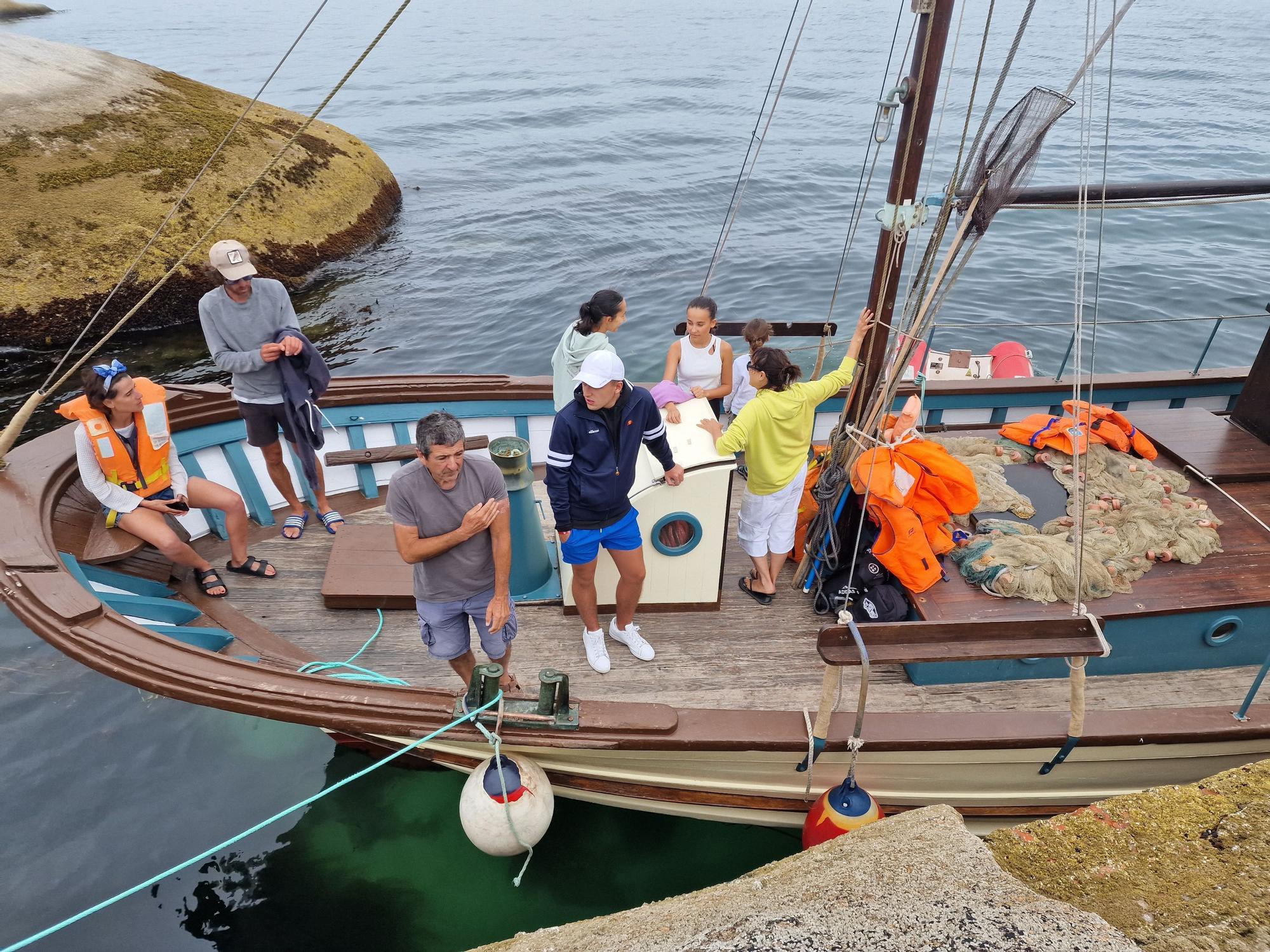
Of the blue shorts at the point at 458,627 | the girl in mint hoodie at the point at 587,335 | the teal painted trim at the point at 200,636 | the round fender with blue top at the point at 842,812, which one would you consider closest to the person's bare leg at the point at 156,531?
the teal painted trim at the point at 200,636

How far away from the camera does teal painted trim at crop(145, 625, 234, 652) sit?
12.5ft

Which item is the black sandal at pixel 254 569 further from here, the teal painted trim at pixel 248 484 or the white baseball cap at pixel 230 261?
the white baseball cap at pixel 230 261

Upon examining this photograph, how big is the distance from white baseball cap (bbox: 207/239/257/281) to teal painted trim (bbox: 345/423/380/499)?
141cm

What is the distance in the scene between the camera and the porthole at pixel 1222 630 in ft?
13.6

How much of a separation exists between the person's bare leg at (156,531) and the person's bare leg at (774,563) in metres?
3.22

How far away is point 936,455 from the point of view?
14.5 feet

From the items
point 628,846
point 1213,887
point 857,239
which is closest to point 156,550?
point 628,846

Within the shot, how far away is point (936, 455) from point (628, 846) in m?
2.80

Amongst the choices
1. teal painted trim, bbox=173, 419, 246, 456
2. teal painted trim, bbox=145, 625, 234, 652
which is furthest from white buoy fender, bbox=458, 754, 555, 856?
teal painted trim, bbox=173, 419, 246, 456

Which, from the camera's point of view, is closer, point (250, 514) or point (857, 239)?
point (250, 514)

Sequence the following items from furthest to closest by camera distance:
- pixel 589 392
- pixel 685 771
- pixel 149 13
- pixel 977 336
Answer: pixel 149 13
pixel 977 336
pixel 685 771
pixel 589 392

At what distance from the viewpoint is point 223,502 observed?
4504 mm

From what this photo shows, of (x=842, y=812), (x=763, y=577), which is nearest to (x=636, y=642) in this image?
(x=763, y=577)

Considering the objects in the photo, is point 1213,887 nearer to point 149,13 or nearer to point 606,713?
point 606,713
